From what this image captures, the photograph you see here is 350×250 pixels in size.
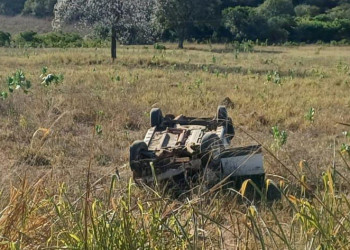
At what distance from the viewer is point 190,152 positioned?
6.05 meters

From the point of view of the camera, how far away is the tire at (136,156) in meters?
5.92

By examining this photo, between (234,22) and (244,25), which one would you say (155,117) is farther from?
(244,25)

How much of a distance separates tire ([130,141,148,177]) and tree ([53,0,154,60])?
16.8 metres

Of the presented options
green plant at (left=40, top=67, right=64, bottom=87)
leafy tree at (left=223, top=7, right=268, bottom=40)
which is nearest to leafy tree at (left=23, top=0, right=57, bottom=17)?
leafy tree at (left=223, top=7, right=268, bottom=40)

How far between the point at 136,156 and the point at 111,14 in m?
18.7

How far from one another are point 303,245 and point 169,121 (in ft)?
14.8

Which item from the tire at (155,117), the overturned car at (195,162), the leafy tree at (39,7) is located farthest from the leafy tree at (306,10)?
the overturned car at (195,162)

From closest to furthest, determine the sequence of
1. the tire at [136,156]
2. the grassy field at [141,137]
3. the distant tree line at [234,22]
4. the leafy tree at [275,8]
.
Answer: the grassy field at [141,137] → the tire at [136,156] → the distant tree line at [234,22] → the leafy tree at [275,8]

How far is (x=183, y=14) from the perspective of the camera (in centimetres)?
4025

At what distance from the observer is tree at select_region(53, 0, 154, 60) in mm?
24125

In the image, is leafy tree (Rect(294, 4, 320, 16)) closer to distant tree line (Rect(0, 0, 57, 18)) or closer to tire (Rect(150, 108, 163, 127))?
distant tree line (Rect(0, 0, 57, 18))

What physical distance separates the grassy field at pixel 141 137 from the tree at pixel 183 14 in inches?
734

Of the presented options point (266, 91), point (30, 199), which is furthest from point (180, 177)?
point (266, 91)

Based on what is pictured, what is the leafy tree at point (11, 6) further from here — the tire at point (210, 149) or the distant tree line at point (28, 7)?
the tire at point (210, 149)
